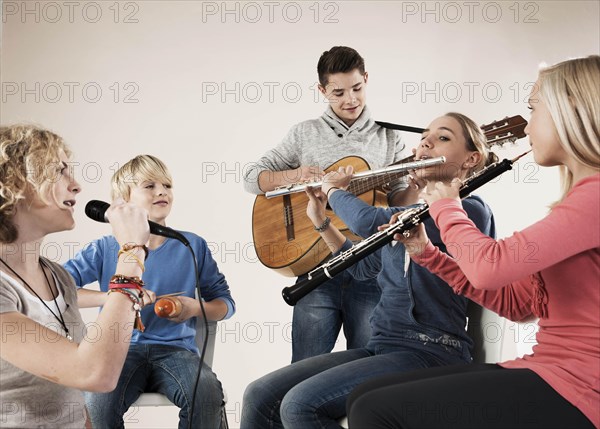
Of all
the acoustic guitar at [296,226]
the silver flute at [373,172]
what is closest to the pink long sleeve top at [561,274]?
the silver flute at [373,172]

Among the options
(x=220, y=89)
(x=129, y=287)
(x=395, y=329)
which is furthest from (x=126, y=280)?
(x=220, y=89)

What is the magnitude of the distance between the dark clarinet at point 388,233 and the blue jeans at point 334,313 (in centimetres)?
52

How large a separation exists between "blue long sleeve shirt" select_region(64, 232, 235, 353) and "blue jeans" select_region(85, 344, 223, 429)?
0.09 meters

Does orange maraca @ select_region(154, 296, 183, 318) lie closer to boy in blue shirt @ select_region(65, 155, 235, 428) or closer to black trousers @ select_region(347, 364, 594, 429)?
boy in blue shirt @ select_region(65, 155, 235, 428)

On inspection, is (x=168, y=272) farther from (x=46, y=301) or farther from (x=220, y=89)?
(x=220, y=89)

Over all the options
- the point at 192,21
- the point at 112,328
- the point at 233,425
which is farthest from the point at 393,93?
the point at 112,328

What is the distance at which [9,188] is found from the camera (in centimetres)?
128

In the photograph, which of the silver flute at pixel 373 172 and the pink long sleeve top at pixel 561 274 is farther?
the silver flute at pixel 373 172

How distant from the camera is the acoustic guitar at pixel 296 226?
223 centimetres

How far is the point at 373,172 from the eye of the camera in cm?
211

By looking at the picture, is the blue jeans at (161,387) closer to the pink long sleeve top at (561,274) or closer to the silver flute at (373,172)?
the silver flute at (373,172)

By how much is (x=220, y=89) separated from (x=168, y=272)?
4.74ft

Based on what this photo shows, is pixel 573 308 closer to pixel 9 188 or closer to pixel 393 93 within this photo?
pixel 9 188

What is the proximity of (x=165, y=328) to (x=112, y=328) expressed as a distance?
38.5 inches
